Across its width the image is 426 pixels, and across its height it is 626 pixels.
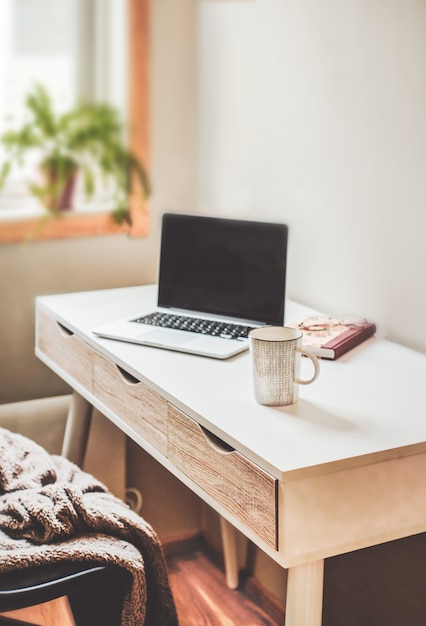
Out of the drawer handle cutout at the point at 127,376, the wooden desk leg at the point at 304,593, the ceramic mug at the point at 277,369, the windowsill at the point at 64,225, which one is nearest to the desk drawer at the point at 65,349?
the drawer handle cutout at the point at 127,376

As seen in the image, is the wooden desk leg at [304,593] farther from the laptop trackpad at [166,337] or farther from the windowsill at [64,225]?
the windowsill at [64,225]

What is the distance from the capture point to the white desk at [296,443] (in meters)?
1.19

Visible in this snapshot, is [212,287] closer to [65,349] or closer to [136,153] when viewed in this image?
[65,349]

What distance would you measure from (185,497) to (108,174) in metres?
0.89

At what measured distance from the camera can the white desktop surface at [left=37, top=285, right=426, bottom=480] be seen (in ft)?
4.00

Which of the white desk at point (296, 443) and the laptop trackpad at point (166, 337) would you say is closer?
the white desk at point (296, 443)

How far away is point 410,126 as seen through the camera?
1.68m

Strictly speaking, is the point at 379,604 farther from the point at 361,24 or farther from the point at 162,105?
the point at 162,105

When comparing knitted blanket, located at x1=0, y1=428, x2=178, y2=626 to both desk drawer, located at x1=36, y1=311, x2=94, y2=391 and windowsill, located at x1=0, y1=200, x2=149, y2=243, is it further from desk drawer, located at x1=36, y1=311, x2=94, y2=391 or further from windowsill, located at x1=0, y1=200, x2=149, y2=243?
windowsill, located at x1=0, y1=200, x2=149, y2=243

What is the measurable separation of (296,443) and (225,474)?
0.42 ft

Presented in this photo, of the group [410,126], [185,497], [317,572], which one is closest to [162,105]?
[410,126]

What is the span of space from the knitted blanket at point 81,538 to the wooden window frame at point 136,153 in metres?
0.87

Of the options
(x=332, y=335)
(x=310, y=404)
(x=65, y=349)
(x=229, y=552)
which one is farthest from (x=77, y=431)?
(x=310, y=404)

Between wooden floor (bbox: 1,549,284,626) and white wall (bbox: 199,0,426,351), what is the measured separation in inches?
28.1
